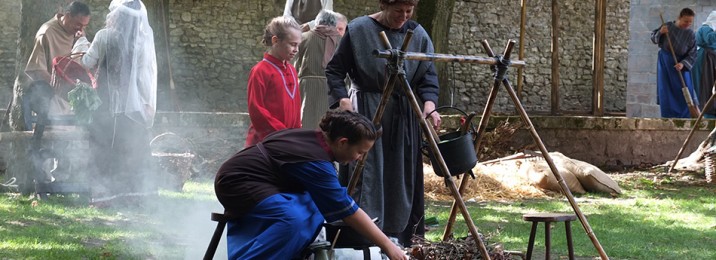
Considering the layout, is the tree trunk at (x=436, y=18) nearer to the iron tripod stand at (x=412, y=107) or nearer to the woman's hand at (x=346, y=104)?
the woman's hand at (x=346, y=104)

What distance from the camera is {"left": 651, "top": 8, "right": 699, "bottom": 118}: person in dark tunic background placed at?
1594 cm

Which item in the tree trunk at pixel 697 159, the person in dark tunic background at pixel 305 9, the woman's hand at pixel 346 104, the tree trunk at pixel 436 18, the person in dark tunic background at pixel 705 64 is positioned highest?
the person in dark tunic background at pixel 305 9

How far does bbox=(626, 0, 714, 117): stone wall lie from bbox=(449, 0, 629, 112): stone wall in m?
3.46

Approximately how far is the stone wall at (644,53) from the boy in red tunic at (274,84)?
1479cm

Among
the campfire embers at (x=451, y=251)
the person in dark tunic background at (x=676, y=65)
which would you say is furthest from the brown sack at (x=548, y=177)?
the person in dark tunic background at (x=676, y=65)

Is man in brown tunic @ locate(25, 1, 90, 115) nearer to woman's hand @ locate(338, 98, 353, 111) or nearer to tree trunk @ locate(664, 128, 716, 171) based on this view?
woman's hand @ locate(338, 98, 353, 111)

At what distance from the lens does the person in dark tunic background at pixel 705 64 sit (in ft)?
54.5

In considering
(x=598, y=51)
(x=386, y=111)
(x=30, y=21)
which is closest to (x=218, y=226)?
(x=386, y=111)

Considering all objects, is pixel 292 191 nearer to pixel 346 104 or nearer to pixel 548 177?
pixel 346 104

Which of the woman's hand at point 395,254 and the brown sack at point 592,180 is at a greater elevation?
the woman's hand at point 395,254

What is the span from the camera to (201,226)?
745 cm

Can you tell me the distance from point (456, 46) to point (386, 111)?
713 inches

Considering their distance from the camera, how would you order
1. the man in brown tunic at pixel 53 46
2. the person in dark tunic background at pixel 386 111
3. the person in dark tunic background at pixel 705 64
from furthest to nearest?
the person in dark tunic background at pixel 705 64 → the man in brown tunic at pixel 53 46 → the person in dark tunic background at pixel 386 111

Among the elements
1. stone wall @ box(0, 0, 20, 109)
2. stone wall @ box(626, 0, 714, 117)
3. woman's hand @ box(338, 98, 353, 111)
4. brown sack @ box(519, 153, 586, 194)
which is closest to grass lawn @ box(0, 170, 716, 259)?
brown sack @ box(519, 153, 586, 194)
